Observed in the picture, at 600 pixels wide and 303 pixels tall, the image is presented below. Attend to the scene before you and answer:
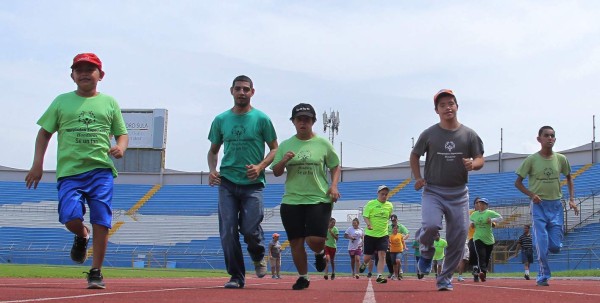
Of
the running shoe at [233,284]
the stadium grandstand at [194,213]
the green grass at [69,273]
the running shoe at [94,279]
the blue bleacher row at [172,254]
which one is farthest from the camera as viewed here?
the stadium grandstand at [194,213]

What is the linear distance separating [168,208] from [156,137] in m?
8.15

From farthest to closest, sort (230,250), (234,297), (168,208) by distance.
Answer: (168,208) < (230,250) < (234,297)

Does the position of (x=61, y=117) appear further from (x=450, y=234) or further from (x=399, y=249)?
(x=399, y=249)

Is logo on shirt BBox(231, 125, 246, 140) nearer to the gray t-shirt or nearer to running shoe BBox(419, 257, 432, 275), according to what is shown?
the gray t-shirt

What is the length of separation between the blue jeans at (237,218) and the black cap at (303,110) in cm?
90

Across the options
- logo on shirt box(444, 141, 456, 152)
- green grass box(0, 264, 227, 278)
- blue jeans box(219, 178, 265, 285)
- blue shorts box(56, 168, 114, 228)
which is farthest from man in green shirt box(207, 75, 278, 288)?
green grass box(0, 264, 227, 278)

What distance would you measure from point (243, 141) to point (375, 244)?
8.48 m

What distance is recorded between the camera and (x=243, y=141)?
860cm

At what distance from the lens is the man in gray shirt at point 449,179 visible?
8.53 m

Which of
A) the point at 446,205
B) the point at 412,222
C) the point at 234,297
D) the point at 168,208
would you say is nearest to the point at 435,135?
the point at 446,205

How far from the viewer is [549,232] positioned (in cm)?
1162

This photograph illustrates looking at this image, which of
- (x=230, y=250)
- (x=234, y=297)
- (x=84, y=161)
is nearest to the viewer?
(x=234, y=297)

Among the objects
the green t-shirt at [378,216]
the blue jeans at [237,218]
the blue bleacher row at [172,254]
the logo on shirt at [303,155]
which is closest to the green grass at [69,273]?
the green t-shirt at [378,216]

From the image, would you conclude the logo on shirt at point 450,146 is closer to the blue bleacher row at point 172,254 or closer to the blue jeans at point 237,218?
the blue jeans at point 237,218
